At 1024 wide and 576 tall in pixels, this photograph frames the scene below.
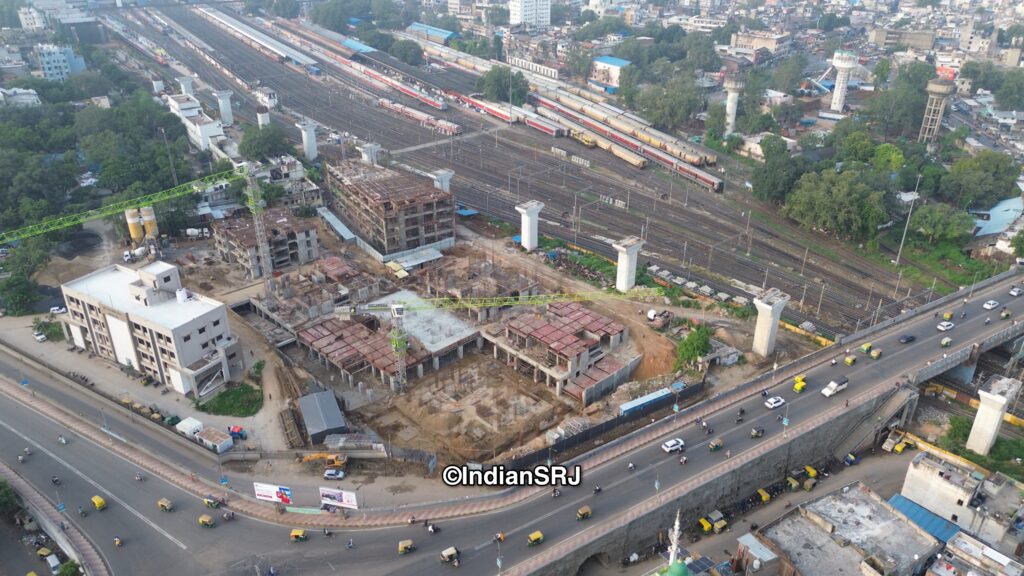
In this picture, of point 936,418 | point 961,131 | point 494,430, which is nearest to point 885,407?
point 936,418

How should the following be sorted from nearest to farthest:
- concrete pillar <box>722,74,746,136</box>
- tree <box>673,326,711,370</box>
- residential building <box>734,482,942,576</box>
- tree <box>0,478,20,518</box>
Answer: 1. residential building <box>734,482,942,576</box>
2. tree <box>0,478,20,518</box>
3. tree <box>673,326,711,370</box>
4. concrete pillar <box>722,74,746,136</box>

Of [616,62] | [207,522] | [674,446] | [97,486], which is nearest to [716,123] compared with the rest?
[616,62]

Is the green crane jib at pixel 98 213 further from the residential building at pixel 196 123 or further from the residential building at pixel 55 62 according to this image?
Result: the residential building at pixel 55 62

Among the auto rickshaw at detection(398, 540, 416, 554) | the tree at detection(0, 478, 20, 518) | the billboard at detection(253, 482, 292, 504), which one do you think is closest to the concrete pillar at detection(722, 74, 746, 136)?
the auto rickshaw at detection(398, 540, 416, 554)

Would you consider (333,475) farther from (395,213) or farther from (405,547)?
(395,213)

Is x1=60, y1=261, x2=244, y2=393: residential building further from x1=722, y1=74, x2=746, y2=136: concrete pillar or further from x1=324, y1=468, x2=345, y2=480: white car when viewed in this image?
x1=722, y1=74, x2=746, y2=136: concrete pillar

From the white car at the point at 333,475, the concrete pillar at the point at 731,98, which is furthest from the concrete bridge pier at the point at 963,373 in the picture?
the concrete pillar at the point at 731,98

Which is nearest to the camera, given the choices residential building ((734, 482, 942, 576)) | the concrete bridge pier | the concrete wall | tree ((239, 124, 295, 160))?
residential building ((734, 482, 942, 576))

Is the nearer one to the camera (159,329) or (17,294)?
(159,329)
